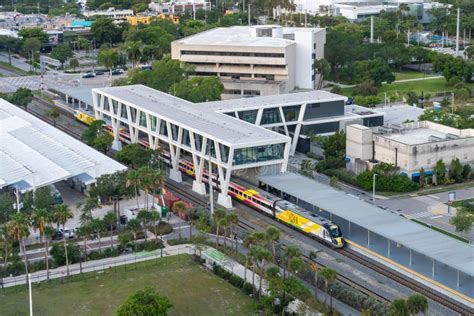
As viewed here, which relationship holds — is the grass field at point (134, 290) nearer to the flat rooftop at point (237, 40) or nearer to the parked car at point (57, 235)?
the parked car at point (57, 235)

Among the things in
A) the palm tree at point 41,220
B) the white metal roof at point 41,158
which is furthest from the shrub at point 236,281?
the white metal roof at point 41,158

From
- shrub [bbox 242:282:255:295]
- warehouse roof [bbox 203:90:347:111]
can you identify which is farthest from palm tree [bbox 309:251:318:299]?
warehouse roof [bbox 203:90:347:111]

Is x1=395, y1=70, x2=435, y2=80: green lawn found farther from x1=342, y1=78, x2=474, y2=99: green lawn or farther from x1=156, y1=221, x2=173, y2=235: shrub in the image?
x1=156, y1=221, x2=173, y2=235: shrub

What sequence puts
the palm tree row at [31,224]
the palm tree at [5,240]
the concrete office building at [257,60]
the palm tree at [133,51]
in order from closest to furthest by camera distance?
the palm tree row at [31,224] → the palm tree at [5,240] → the concrete office building at [257,60] → the palm tree at [133,51]

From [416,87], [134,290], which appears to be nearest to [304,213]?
[134,290]

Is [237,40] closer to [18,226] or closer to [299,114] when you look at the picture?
[299,114]

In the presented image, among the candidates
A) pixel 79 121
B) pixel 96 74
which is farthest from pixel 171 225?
pixel 96 74
